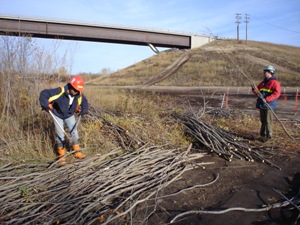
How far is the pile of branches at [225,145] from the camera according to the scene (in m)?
5.28

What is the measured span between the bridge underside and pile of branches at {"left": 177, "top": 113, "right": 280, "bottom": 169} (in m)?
26.8

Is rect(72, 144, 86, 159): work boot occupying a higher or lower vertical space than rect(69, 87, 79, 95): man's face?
lower

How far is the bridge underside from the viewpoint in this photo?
3350cm

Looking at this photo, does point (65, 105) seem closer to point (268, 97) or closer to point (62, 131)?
point (62, 131)

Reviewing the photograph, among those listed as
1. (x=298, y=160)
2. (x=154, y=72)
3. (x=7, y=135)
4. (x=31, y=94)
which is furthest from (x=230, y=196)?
(x=154, y=72)

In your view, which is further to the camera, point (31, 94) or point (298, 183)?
point (31, 94)

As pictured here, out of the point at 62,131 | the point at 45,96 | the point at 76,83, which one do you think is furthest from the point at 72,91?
the point at 62,131

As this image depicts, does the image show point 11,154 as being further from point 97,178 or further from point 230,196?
point 230,196

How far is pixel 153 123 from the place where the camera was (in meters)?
6.80

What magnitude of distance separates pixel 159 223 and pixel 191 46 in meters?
50.2

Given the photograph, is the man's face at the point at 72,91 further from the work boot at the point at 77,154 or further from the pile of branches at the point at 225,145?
the pile of branches at the point at 225,145

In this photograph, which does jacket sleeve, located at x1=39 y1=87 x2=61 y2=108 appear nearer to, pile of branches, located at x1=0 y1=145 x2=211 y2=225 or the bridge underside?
pile of branches, located at x1=0 y1=145 x2=211 y2=225

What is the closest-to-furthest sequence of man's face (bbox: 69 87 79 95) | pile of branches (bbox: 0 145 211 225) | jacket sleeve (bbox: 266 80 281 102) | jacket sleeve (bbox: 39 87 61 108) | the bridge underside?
1. pile of branches (bbox: 0 145 211 225)
2. jacket sleeve (bbox: 39 87 61 108)
3. man's face (bbox: 69 87 79 95)
4. jacket sleeve (bbox: 266 80 281 102)
5. the bridge underside

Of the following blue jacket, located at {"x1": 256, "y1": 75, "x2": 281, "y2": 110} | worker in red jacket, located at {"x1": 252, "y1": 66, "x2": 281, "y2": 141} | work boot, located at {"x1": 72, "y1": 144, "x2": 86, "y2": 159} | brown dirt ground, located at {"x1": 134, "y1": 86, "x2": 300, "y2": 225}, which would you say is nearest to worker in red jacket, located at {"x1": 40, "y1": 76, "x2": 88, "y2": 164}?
work boot, located at {"x1": 72, "y1": 144, "x2": 86, "y2": 159}
